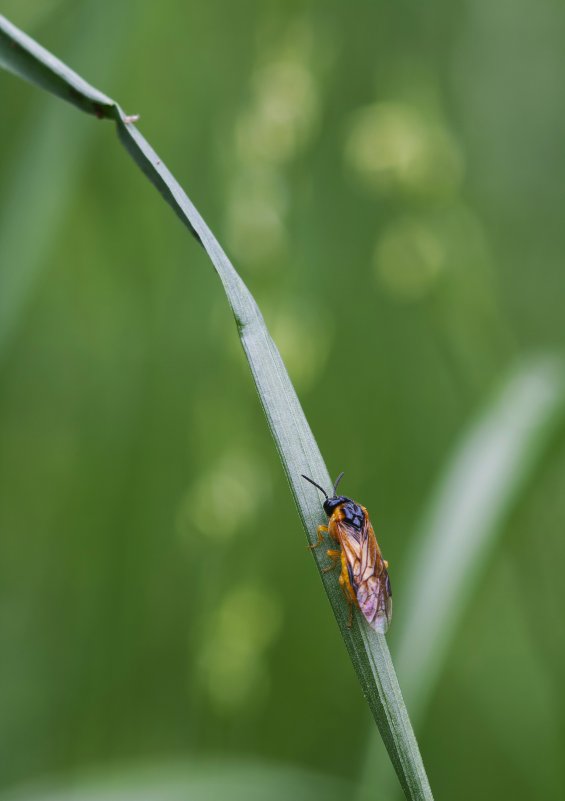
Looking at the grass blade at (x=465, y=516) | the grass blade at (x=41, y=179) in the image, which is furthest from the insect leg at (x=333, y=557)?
the grass blade at (x=41, y=179)

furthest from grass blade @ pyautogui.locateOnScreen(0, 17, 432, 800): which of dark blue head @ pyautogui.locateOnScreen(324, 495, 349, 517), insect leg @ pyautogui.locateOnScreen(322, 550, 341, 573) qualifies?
dark blue head @ pyautogui.locateOnScreen(324, 495, 349, 517)

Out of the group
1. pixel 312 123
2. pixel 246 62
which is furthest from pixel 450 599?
pixel 246 62

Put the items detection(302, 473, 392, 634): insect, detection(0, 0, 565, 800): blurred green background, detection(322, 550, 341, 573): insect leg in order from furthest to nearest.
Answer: detection(0, 0, 565, 800): blurred green background
detection(302, 473, 392, 634): insect
detection(322, 550, 341, 573): insect leg

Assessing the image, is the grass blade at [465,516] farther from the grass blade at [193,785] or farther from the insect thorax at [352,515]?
the insect thorax at [352,515]

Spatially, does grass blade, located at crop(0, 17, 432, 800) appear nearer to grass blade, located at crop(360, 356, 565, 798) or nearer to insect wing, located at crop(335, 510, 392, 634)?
insect wing, located at crop(335, 510, 392, 634)

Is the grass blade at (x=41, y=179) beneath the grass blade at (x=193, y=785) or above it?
above

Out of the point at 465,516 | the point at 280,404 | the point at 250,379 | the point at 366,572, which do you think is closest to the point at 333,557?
the point at 366,572

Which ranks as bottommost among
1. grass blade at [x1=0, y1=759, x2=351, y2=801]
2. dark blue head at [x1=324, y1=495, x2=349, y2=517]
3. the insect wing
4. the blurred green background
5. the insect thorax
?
grass blade at [x1=0, y1=759, x2=351, y2=801]
